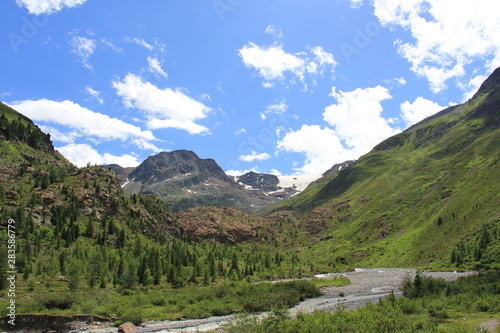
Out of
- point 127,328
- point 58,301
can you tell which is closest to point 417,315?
point 127,328

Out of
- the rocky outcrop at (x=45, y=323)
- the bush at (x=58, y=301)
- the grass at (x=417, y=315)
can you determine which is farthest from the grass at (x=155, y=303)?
the grass at (x=417, y=315)

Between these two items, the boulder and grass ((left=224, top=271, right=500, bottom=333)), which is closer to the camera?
grass ((left=224, top=271, right=500, bottom=333))

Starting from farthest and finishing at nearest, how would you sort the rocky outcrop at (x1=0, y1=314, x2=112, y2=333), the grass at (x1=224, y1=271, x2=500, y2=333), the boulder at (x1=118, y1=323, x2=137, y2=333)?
the boulder at (x1=118, y1=323, x2=137, y2=333) → the rocky outcrop at (x1=0, y1=314, x2=112, y2=333) → the grass at (x1=224, y1=271, x2=500, y2=333)

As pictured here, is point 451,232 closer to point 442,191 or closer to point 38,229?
point 442,191

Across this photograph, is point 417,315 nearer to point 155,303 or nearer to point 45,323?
point 155,303

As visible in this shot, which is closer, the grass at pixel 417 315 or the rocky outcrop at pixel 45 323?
the grass at pixel 417 315

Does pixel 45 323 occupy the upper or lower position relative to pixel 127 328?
upper

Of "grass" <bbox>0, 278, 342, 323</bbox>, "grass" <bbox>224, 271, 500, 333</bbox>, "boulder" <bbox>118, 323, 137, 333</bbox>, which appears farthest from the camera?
"grass" <bbox>0, 278, 342, 323</bbox>

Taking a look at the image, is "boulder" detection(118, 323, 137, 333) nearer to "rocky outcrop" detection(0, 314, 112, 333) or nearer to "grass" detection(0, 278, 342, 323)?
"grass" detection(0, 278, 342, 323)

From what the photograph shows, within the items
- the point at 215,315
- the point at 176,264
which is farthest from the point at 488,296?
the point at 176,264

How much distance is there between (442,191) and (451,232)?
71469 mm

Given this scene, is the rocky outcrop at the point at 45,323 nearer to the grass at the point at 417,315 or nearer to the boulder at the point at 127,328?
the boulder at the point at 127,328

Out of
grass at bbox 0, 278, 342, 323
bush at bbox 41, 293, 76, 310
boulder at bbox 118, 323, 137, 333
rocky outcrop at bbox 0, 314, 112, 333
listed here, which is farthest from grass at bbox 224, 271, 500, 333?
bush at bbox 41, 293, 76, 310

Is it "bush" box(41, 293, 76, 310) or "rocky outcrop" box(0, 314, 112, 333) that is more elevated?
"bush" box(41, 293, 76, 310)
